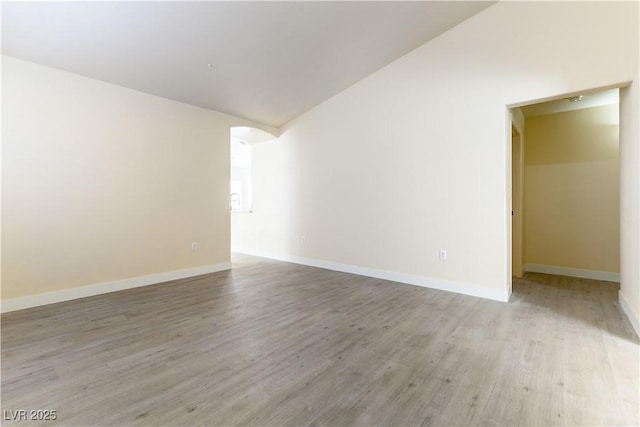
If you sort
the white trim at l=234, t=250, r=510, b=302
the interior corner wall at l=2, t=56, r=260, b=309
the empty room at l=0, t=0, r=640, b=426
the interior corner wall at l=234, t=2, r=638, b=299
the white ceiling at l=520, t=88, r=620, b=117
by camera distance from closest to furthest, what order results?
the empty room at l=0, t=0, r=640, b=426 → the interior corner wall at l=234, t=2, r=638, b=299 → the interior corner wall at l=2, t=56, r=260, b=309 → the white trim at l=234, t=250, r=510, b=302 → the white ceiling at l=520, t=88, r=620, b=117

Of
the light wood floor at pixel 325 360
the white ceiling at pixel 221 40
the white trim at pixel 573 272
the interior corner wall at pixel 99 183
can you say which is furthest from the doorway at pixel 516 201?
the interior corner wall at pixel 99 183

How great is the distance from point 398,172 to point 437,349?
2.42 meters

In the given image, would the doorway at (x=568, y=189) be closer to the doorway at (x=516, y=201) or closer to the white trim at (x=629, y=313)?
the doorway at (x=516, y=201)

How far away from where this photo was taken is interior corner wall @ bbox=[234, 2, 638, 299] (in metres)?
2.69

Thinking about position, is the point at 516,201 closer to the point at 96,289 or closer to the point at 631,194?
the point at 631,194

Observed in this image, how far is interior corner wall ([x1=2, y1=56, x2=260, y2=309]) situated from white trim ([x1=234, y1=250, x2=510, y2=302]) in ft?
5.39

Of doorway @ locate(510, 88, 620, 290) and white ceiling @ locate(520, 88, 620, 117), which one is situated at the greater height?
white ceiling @ locate(520, 88, 620, 117)

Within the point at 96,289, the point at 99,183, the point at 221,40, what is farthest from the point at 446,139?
the point at 96,289

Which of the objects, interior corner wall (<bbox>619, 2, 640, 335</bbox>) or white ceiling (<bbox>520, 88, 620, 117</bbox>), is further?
white ceiling (<bbox>520, 88, 620, 117</bbox>)

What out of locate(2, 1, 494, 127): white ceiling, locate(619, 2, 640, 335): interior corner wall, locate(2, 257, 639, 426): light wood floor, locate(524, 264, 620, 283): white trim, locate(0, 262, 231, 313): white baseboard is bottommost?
locate(2, 257, 639, 426): light wood floor

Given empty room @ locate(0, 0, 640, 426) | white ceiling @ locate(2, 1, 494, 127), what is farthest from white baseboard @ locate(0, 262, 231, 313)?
white ceiling @ locate(2, 1, 494, 127)

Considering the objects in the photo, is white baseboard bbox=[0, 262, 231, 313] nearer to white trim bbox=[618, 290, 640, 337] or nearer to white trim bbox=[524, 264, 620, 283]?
white trim bbox=[618, 290, 640, 337]

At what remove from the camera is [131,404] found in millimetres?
1488

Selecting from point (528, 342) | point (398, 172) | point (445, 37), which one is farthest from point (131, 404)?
point (445, 37)
